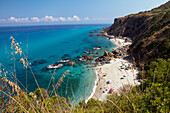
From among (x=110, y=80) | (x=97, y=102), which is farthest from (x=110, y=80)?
(x=97, y=102)

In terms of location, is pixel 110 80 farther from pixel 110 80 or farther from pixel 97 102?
pixel 97 102

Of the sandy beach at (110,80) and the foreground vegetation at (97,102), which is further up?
the foreground vegetation at (97,102)

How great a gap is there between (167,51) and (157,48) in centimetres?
389

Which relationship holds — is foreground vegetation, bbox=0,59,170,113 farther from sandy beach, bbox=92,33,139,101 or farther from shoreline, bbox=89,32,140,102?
sandy beach, bbox=92,33,139,101

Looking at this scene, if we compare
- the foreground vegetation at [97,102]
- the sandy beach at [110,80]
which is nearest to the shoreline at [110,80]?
the sandy beach at [110,80]

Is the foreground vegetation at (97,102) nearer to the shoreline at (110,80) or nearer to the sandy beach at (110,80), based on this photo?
the shoreline at (110,80)

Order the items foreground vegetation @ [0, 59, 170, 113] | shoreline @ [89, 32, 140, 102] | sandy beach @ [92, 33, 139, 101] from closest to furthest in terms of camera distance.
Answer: foreground vegetation @ [0, 59, 170, 113] < shoreline @ [89, 32, 140, 102] < sandy beach @ [92, 33, 139, 101]

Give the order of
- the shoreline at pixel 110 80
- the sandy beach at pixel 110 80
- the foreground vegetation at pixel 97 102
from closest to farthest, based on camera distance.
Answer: the foreground vegetation at pixel 97 102 < the shoreline at pixel 110 80 < the sandy beach at pixel 110 80

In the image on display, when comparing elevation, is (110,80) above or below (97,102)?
below

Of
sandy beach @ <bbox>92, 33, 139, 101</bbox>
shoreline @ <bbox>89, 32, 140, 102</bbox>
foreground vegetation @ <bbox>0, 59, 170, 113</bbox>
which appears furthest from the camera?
sandy beach @ <bbox>92, 33, 139, 101</bbox>

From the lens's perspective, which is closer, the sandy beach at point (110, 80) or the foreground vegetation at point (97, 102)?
the foreground vegetation at point (97, 102)

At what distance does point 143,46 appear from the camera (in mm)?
31094

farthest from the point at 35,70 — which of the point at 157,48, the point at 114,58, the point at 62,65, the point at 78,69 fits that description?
the point at 157,48

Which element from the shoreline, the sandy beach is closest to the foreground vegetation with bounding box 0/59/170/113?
the shoreline
